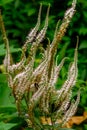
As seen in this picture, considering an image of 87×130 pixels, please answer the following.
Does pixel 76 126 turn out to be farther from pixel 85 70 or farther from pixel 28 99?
pixel 28 99

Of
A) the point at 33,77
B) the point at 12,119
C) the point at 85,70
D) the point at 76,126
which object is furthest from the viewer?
the point at 85,70

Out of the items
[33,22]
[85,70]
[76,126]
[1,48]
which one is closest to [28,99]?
[1,48]

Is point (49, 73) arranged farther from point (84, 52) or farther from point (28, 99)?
point (84, 52)

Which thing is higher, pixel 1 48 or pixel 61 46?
pixel 1 48

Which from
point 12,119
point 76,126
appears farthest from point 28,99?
point 76,126

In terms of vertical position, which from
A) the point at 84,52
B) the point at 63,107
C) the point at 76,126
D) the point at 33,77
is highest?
the point at 33,77

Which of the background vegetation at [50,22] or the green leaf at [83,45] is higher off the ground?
the background vegetation at [50,22]

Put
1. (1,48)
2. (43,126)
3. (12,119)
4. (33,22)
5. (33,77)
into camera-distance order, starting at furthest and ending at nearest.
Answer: (33,22), (1,48), (12,119), (43,126), (33,77)

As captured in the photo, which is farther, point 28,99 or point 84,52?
point 84,52

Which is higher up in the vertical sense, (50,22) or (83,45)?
(50,22)

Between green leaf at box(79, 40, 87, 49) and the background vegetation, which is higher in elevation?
the background vegetation
